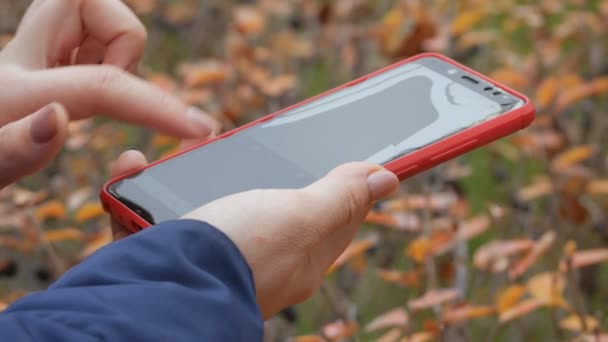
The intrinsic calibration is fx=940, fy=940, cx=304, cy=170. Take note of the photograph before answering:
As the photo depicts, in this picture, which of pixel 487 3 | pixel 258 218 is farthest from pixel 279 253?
pixel 487 3

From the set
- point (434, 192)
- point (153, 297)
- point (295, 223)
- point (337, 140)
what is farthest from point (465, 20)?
point (153, 297)

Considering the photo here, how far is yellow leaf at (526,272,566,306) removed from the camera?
54.9 inches

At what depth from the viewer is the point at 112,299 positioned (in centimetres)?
75

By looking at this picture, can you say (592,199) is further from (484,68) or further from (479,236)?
(484,68)

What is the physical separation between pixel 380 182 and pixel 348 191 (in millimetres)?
41

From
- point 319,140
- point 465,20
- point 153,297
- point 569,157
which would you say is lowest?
point 569,157

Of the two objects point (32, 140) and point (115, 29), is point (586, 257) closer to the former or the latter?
point (115, 29)

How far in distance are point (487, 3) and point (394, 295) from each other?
0.86 m

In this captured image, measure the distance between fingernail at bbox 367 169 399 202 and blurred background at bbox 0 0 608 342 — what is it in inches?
18.1

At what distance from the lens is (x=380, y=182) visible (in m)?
0.99

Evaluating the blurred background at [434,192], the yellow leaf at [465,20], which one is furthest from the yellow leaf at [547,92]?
the yellow leaf at [465,20]

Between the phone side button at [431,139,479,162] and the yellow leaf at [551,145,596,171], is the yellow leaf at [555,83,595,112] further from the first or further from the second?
the phone side button at [431,139,479,162]

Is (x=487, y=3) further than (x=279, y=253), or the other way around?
(x=487, y=3)

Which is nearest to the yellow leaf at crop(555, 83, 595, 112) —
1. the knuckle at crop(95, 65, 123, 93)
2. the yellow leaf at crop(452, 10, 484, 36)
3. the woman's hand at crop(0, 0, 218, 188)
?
the yellow leaf at crop(452, 10, 484, 36)
